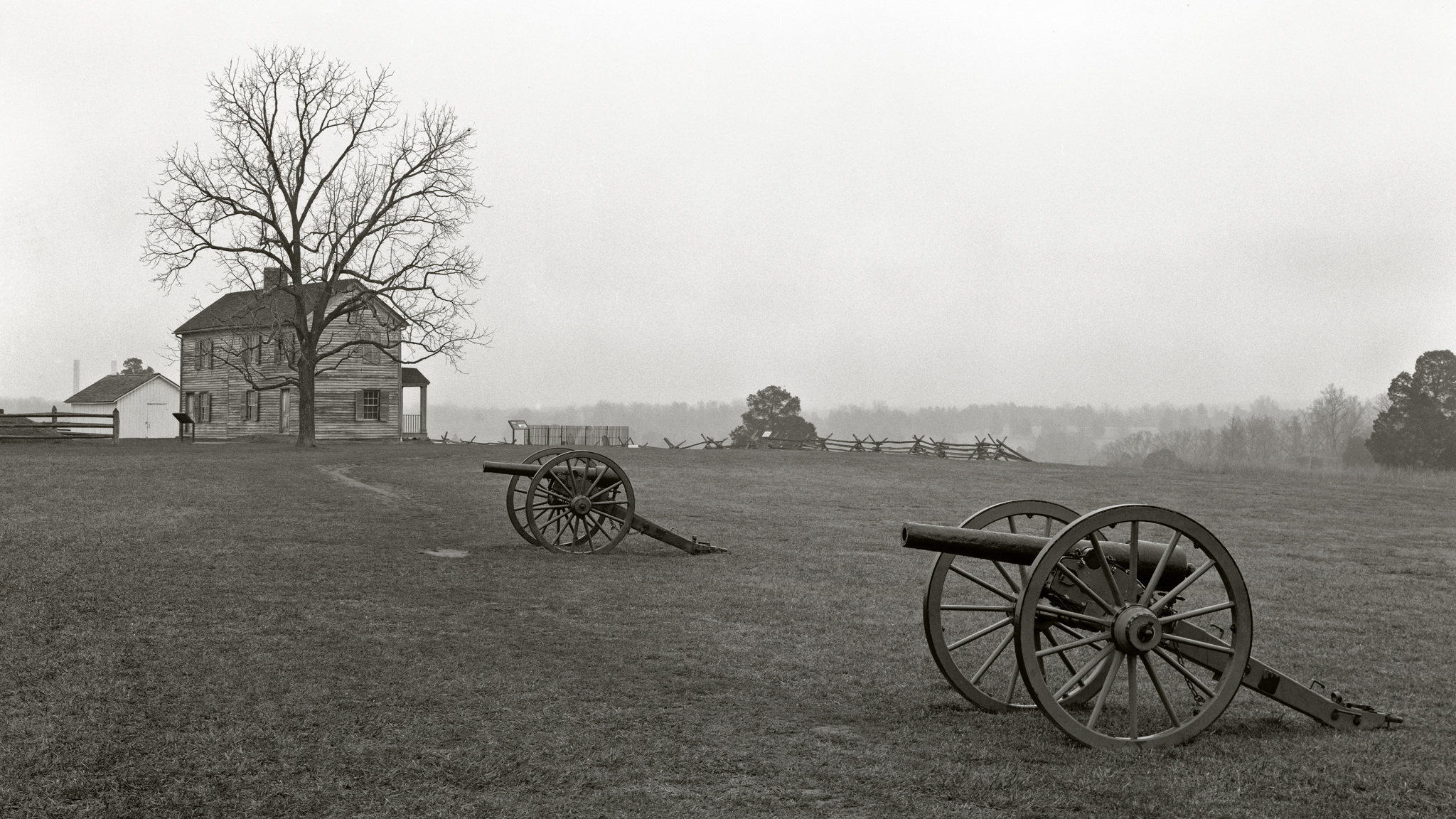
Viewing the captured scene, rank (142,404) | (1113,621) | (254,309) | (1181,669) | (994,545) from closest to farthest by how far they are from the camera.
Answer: (1181,669) < (1113,621) < (994,545) < (254,309) < (142,404)

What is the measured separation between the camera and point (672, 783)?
5.04 metres

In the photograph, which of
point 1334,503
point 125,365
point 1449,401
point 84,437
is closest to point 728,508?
point 1334,503

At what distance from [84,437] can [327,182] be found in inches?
488

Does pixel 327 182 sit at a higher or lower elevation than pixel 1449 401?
higher

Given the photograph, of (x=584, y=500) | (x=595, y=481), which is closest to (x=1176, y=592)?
(x=584, y=500)

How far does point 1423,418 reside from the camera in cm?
4803

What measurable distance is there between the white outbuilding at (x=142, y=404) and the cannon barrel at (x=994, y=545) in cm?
6388

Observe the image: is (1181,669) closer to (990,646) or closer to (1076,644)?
(1076,644)

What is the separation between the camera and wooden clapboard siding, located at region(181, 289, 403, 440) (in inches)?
1849

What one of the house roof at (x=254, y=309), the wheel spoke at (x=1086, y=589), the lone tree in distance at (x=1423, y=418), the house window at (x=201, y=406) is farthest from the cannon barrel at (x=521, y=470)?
the lone tree in distance at (x=1423, y=418)

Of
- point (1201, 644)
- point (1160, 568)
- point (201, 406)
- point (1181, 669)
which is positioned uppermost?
point (201, 406)

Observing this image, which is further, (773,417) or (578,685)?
(773,417)

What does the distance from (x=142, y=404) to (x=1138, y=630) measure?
219 ft

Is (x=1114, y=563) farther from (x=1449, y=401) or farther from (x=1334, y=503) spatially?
(x=1449, y=401)
